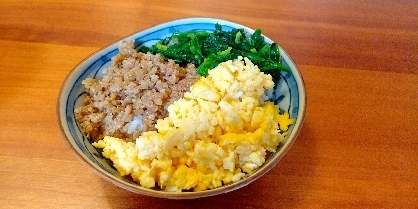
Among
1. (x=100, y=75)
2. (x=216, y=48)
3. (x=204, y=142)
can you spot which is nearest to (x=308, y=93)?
(x=216, y=48)

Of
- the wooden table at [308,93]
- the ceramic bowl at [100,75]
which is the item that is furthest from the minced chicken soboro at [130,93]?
the wooden table at [308,93]

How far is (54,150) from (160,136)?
0.46 metres

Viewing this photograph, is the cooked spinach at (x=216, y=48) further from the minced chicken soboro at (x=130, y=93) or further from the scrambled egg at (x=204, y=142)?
the scrambled egg at (x=204, y=142)

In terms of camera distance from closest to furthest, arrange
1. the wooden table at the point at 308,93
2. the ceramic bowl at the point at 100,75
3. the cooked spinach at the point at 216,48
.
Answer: the ceramic bowl at the point at 100,75 < the wooden table at the point at 308,93 < the cooked spinach at the point at 216,48

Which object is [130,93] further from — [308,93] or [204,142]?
[308,93]

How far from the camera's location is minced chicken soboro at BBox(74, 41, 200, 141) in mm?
1198

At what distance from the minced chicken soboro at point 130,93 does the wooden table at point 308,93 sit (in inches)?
6.6

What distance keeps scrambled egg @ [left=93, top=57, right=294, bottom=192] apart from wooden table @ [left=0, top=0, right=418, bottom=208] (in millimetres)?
140

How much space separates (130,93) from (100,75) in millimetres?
172

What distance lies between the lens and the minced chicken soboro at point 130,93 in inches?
47.2

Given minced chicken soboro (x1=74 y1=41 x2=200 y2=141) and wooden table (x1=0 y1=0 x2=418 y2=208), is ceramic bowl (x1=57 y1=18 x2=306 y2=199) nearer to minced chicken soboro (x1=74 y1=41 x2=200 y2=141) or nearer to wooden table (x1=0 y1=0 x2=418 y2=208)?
minced chicken soboro (x1=74 y1=41 x2=200 y2=141)

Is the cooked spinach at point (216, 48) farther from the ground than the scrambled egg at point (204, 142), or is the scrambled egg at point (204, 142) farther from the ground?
the cooked spinach at point (216, 48)

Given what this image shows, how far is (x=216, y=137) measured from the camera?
1104mm

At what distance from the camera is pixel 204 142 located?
1074mm
